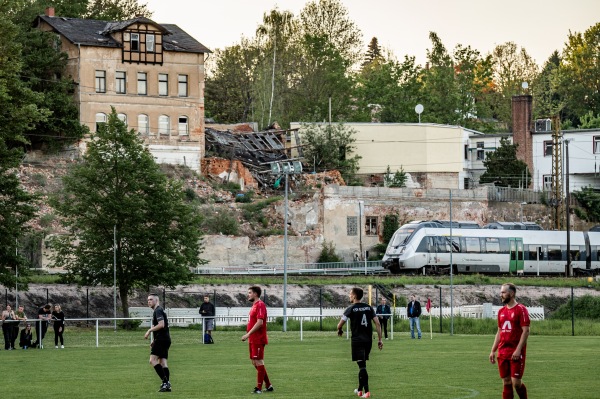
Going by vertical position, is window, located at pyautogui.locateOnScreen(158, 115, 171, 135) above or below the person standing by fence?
above

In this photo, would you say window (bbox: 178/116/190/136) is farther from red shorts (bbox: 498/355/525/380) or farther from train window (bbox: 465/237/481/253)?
red shorts (bbox: 498/355/525/380)

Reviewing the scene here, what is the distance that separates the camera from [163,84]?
309 feet

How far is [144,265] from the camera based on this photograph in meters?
57.2

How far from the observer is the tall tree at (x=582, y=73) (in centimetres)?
13175

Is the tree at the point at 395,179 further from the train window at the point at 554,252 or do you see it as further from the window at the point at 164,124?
the window at the point at 164,124

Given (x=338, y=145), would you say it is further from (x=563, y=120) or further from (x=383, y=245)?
(x=563, y=120)

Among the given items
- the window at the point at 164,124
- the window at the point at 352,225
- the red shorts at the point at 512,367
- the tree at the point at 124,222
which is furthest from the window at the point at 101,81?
the red shorts at the point at 512,367

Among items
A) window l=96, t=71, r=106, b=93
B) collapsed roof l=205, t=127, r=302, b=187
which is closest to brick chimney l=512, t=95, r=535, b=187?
collapsed roof l=205, t=127, r=302, b=187

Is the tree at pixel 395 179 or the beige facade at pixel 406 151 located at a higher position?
the beige facade at pixel 406 151

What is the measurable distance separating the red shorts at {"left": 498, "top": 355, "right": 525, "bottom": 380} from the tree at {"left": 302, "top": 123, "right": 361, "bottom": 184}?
3182 inches

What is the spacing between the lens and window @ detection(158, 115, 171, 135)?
9312 centimetres

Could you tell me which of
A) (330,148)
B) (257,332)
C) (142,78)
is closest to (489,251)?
(330,148)

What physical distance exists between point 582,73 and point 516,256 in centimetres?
5249

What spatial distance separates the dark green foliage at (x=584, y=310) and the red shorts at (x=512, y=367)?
46476mm
